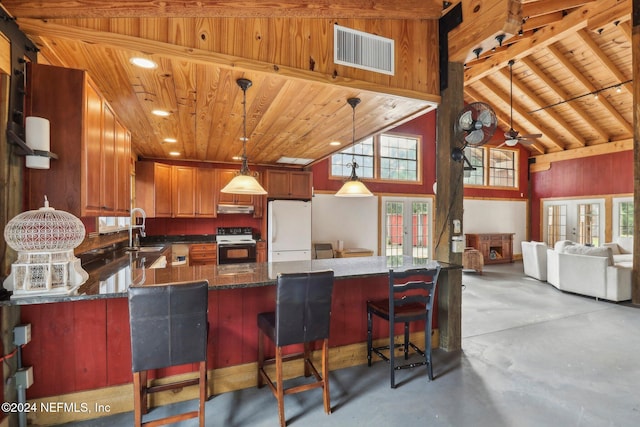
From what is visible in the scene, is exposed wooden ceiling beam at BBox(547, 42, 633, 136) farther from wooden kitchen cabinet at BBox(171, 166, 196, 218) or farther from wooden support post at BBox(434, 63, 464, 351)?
wooden kitchen cabinet at BBox(171, 166, 196, 218)

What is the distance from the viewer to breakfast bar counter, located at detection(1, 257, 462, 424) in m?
1.97

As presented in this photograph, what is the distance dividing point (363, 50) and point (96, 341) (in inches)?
113

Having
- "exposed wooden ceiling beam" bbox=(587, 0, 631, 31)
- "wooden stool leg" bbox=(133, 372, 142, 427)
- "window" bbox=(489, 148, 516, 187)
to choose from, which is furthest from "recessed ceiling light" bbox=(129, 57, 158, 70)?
"window" bbox=(489, 148, 516, 187)

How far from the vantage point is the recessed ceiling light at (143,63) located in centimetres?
211

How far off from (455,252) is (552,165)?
9.08 m

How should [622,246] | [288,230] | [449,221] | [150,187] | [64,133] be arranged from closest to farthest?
[64,133]
[449,221]
[150,187]
[288,230]
[622,246]

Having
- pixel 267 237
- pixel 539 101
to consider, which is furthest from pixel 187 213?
pixel 539 101

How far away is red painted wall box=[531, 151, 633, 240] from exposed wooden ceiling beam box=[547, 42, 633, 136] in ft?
2.90

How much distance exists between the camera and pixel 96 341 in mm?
2059

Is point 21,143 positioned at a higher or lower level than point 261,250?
higher

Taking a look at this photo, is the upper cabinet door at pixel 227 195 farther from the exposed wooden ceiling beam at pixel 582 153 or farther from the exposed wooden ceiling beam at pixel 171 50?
the exposed wooden ceiling beam at pixel 582 153

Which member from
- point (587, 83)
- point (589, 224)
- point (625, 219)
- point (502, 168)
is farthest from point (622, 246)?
point (587, 83)

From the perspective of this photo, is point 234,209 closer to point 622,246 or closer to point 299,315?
point 299,315

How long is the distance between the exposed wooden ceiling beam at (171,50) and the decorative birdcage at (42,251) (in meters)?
1.01
